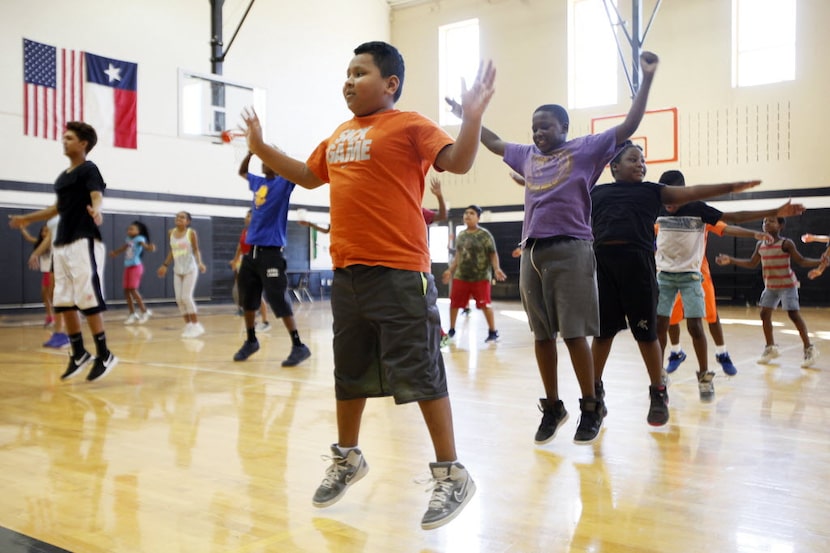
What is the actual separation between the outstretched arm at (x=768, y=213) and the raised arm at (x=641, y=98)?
0.94m

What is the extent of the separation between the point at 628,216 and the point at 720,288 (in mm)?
12258

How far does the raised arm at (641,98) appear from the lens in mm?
3299

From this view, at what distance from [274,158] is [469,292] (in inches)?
236

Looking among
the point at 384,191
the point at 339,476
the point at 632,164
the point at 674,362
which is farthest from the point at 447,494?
the point at 674,362

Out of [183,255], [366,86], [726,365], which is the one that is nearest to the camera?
[366,86]

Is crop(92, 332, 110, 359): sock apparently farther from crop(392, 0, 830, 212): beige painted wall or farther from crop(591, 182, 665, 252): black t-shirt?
crop(392, 0, 830, 212): beige painted wall

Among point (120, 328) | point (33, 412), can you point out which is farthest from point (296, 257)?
point (33, 412)

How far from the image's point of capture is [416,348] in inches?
101

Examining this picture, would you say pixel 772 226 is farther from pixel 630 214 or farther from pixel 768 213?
pixel 630 214

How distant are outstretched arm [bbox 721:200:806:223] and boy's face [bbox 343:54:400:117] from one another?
2184 mm

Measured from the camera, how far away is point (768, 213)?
13.6 feet

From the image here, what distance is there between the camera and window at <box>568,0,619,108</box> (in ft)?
53.0

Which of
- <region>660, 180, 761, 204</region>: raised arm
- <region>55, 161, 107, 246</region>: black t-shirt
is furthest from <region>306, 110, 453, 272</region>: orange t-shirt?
<region>55, 161, 107, 246</region>: black t-shirt

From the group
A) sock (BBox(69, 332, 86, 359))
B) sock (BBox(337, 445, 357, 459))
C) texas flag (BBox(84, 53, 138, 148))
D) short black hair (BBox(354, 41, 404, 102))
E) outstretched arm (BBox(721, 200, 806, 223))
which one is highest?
texas flag (BBox(84, 53, 138, 148))
